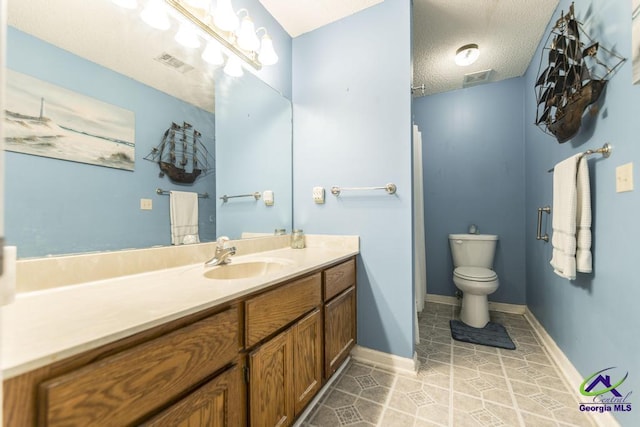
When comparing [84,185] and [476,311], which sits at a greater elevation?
[84,185]

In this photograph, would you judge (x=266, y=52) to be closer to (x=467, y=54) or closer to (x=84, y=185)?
(x=84, y=185)

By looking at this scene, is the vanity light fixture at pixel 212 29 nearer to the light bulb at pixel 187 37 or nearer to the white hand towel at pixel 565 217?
the light bulb at pixel 187 37

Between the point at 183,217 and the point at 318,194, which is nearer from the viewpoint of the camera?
the point at 183,217

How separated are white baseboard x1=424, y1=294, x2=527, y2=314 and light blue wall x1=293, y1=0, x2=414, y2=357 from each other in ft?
4.62

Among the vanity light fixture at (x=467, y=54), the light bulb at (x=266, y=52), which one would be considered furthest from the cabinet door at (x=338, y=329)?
the vanity light fixture at (x=467, y=54)

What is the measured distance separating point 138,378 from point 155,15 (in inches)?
53.8

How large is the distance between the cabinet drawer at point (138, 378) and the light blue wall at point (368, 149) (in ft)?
3.70

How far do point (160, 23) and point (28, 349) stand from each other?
1284 mm

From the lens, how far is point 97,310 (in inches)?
25.7

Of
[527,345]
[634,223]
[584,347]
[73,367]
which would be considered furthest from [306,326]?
[527,345]

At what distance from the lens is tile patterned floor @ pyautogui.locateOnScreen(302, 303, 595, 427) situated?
1.22 meters

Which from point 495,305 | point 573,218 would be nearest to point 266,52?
point 573,218

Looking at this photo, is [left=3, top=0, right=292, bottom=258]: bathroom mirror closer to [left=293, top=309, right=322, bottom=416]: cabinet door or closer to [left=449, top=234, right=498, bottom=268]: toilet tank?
[left=293, top=309, right=322, bottom=416]: cabinet door

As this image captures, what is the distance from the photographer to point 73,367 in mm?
492
